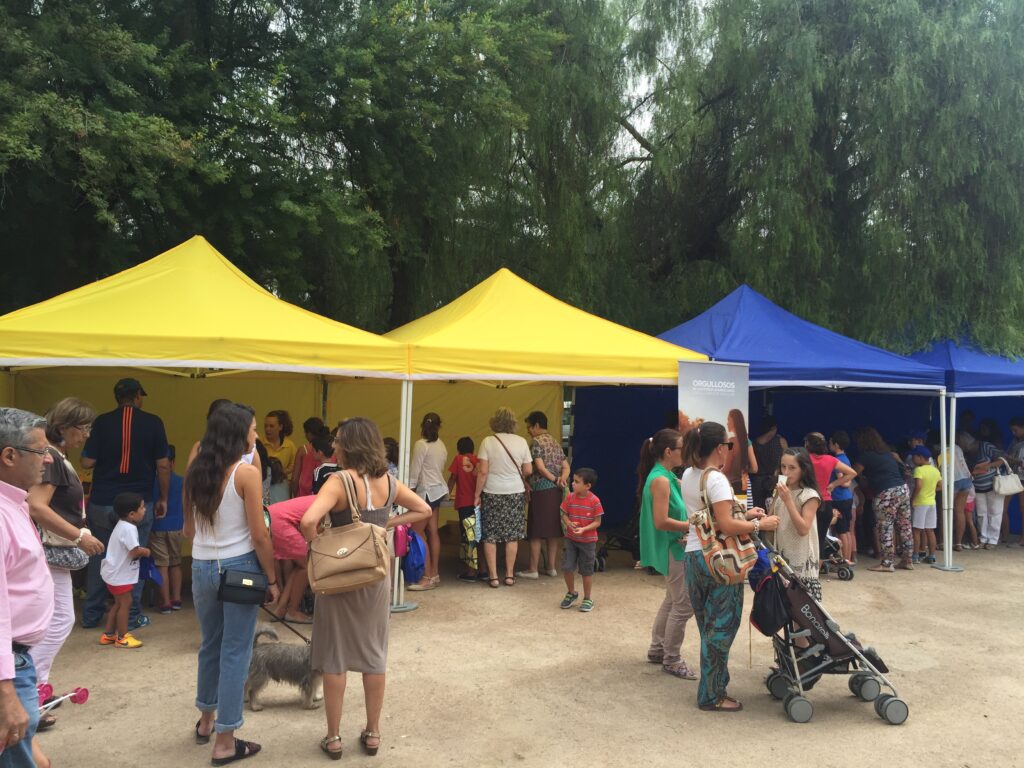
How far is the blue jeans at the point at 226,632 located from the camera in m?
3.61

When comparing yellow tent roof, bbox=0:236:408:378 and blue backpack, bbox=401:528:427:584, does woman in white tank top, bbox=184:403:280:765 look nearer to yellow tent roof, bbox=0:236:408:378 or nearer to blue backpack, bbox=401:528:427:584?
yellow tent roof, bbox=0:236:408:378

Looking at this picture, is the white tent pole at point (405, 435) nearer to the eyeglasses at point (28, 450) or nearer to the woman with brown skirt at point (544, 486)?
the woman with brown skirt at point (544, 486)

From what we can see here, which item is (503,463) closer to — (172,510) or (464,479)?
(464,479)

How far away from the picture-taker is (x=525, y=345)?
7.38 meters

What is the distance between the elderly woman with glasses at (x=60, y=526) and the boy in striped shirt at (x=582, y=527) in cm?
345

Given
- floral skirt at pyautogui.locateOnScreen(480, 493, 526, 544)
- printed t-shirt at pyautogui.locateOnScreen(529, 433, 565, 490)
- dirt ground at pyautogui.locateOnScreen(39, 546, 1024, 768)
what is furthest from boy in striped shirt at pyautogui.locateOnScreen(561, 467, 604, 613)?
printed t-shirt at pyautogui.locateOnScreen(529, 433, 565, 490)

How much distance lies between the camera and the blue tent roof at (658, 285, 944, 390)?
8.50 meters

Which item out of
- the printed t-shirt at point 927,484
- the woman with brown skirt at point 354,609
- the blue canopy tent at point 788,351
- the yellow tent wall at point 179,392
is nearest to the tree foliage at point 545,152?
the yellow tent wall at point 179,392

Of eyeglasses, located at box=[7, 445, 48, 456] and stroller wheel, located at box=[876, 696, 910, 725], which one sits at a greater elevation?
eyeglasses, located at box=[7, 445, 48, 456]

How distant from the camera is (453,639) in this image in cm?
601

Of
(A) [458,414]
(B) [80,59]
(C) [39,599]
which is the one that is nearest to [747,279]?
(A) [458,414]

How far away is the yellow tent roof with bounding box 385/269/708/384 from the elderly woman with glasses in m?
2.82

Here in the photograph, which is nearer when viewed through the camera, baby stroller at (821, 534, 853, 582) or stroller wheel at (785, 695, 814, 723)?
stroller wheel at (785, 695, 814, 723)

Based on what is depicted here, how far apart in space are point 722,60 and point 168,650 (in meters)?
10.5
